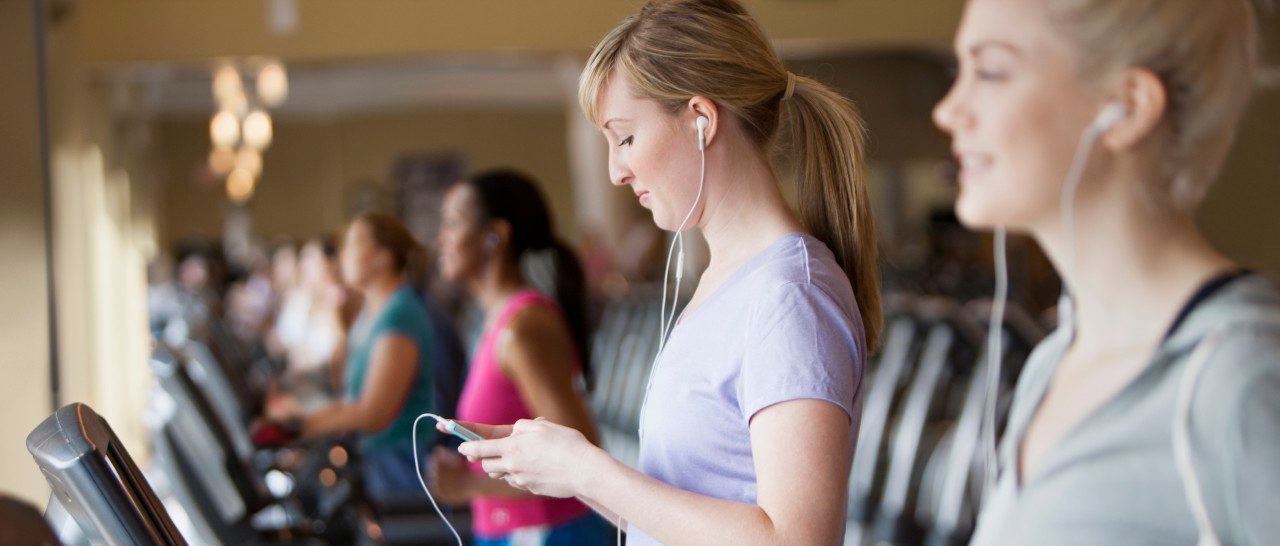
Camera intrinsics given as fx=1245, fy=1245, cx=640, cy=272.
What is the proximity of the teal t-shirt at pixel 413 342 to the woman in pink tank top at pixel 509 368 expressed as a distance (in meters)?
0.49

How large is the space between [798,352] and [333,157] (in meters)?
15.7

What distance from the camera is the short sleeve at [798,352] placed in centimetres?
100

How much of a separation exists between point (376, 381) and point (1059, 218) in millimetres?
2185

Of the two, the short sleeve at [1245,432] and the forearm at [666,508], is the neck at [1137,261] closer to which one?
the short sleeve at [1245,432]

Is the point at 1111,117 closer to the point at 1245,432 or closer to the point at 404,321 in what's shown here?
the point at 1245,432

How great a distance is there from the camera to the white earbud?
750 mm

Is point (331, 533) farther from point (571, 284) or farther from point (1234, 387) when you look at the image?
point (1234, 387)

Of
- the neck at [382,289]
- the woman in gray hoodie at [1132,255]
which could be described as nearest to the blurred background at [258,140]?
the woman in gray hoodie at [1132,255]

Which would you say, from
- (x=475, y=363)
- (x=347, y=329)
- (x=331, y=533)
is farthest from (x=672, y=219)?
(x=347, y=329)

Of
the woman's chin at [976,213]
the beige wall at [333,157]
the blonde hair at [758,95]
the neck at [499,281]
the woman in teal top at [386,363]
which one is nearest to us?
the woman's chin at [976,213]

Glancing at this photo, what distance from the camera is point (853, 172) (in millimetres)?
1186

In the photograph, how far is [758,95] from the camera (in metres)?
1.14

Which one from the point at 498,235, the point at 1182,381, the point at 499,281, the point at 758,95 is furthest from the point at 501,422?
the point at 1182,381

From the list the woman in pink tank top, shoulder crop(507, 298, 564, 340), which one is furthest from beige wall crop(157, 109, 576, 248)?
shoulder crop(507, 298, 564, 340)
